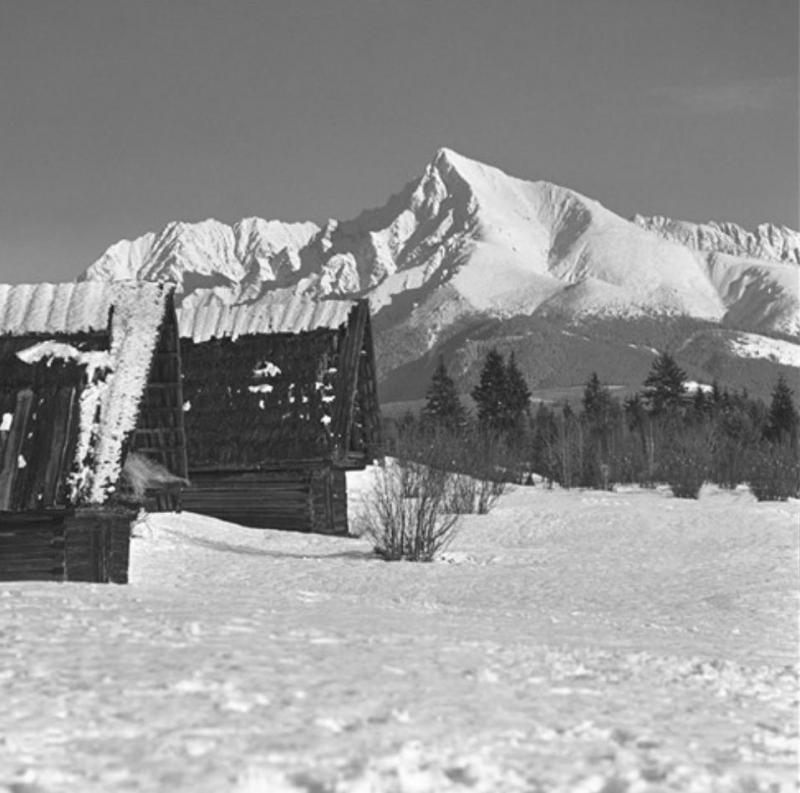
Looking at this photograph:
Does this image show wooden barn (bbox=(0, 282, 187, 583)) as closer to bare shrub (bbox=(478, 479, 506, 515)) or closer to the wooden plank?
the wooden plank

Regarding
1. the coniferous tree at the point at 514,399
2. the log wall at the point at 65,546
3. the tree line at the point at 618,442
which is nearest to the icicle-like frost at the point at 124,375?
the log wall at the point at 65,546

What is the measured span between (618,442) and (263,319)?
4328 centimetres

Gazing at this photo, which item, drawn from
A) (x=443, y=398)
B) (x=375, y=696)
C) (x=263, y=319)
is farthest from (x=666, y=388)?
(x=375, y=696)

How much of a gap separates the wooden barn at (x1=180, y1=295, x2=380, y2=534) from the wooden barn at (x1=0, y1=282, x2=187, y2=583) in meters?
7.23

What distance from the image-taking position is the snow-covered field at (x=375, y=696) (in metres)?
4.81

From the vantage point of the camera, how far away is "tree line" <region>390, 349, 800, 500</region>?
37375mm

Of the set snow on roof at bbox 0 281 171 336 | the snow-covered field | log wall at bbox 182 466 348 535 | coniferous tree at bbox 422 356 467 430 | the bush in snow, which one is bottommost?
the snow-covered field

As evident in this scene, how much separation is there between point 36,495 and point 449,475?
18822mm

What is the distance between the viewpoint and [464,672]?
6.97m

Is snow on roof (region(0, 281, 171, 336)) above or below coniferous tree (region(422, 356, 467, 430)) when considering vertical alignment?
below

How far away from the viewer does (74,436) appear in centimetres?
1476

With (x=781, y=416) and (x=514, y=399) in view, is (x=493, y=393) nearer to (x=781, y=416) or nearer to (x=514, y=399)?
(x=514, y=399)

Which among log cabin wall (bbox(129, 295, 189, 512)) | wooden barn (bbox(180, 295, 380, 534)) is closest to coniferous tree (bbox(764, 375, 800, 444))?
wooden barn (bbox(180, 295, 380, 534))

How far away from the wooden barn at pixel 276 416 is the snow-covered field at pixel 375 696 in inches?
458
